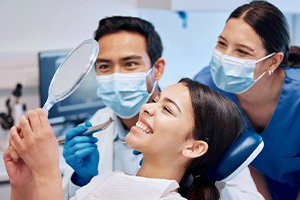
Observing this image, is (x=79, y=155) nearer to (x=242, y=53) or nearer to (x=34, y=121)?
(x=34, y=121)

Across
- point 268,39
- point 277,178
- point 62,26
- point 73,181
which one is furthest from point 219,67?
point 62,26

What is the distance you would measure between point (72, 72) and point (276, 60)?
96 cm

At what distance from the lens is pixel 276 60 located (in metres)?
2.01

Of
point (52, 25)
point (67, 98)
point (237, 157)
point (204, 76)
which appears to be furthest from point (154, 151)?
point (52, 25)

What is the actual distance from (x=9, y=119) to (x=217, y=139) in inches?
63.5

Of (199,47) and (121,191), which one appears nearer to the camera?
(121,191)

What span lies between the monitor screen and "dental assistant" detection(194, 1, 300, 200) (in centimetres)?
92

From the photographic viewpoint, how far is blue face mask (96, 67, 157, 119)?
2051 mm

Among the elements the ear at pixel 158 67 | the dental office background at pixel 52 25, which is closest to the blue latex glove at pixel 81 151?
the ear at pixel 158 67

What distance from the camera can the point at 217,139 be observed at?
1.58 meters

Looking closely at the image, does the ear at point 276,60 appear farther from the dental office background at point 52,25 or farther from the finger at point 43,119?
the finger at point 43,119

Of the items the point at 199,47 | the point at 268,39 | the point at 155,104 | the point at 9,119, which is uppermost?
the point at 268,39

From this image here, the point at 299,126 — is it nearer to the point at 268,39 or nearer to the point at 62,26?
the point at 268,39

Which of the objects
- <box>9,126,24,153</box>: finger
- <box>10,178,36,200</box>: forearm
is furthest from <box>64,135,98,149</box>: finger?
<box>9,126,24,153</box>: finger
